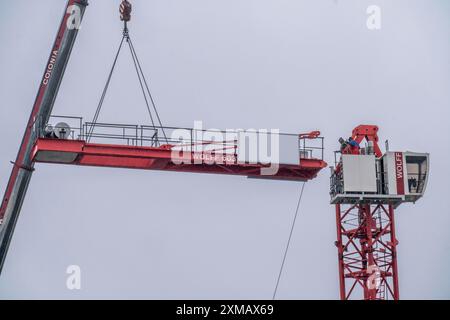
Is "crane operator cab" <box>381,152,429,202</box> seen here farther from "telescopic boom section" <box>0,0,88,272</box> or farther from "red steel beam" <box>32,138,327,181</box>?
"telescopic boom section" <box>0,0,88,272</box>

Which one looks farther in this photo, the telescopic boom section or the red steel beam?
the telescopic boom section

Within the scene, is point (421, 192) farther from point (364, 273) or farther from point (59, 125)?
point (59, 125)

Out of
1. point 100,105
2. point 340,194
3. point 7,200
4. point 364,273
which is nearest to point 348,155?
point 340,194

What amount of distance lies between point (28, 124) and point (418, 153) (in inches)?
892

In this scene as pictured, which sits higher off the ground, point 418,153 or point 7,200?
point 418,153

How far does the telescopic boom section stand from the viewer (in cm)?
6644

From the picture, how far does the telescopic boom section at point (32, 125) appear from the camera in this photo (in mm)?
66438

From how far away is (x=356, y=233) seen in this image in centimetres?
7412

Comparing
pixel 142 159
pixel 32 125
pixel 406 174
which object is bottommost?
pixel 142 159

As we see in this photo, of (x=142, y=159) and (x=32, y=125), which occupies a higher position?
(x=32, y=125)

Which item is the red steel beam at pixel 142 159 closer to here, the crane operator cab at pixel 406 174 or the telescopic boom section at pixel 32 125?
the telescopic boom section at pixel 32 125

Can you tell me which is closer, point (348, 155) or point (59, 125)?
point (59, 125)

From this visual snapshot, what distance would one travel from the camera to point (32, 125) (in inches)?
2611

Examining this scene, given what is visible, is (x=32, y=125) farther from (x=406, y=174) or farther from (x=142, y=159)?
→ (x=406, y=174)
